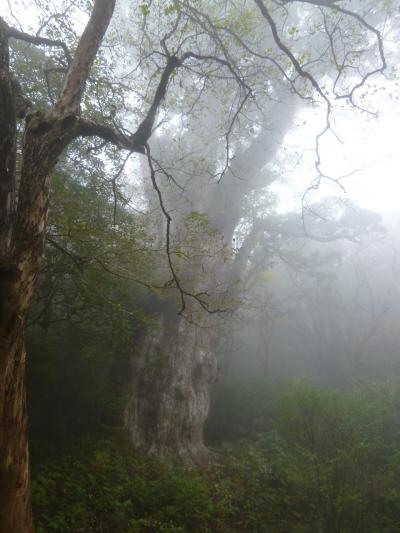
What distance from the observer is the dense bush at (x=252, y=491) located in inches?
193

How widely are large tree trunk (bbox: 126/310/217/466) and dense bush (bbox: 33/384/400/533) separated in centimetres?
66

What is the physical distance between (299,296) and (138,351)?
10654 mm

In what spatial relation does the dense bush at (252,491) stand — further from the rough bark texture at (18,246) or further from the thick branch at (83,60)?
the thick branch at (83,60)

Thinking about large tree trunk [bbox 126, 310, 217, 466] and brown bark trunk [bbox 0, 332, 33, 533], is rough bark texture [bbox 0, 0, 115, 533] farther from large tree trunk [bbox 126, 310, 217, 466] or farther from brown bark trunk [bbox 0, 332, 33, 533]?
large tree trunk [bbox 126, 310, 217, 466]

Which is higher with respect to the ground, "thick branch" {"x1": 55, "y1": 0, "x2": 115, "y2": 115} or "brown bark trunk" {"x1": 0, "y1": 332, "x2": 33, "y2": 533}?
"thick branch" {"x1": 55, "y1": 0, "x2": 115, "y2": 115}

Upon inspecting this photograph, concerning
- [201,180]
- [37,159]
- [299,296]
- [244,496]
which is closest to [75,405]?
[244,496]

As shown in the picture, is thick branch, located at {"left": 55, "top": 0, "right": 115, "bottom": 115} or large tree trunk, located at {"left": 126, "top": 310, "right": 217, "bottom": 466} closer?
thick branch, located at {"left": 55, "top": 0, "right": 115, "bottom": 115}

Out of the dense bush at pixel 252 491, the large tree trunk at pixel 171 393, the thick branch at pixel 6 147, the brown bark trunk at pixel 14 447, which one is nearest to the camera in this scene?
the brown bark trunk at pixel 14 447

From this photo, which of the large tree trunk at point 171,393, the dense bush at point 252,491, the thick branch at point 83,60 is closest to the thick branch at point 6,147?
the thick branch at point 83,60

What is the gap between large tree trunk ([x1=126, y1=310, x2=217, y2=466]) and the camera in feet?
24.9

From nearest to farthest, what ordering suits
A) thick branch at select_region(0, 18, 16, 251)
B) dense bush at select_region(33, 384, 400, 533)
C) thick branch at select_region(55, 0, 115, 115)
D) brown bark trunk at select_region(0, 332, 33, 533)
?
brown bark trunk at select_region(0, 332, 33, 533)
thick branch at select_region(0, 18, 16, 251)
thick branch at select_region(55, 0, 115, 115)
dense bush at select_region(33, 384, 400, 533)

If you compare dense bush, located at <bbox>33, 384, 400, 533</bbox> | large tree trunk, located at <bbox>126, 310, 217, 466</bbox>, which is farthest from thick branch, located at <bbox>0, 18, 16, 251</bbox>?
large tree trunk, located at <bbox>126, 310, 217, 466</bbox>

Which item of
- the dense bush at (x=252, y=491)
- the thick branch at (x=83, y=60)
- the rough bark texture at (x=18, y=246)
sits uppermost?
the thick branch at (x=83, y=60)

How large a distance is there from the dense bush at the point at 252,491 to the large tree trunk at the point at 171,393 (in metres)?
0.66
